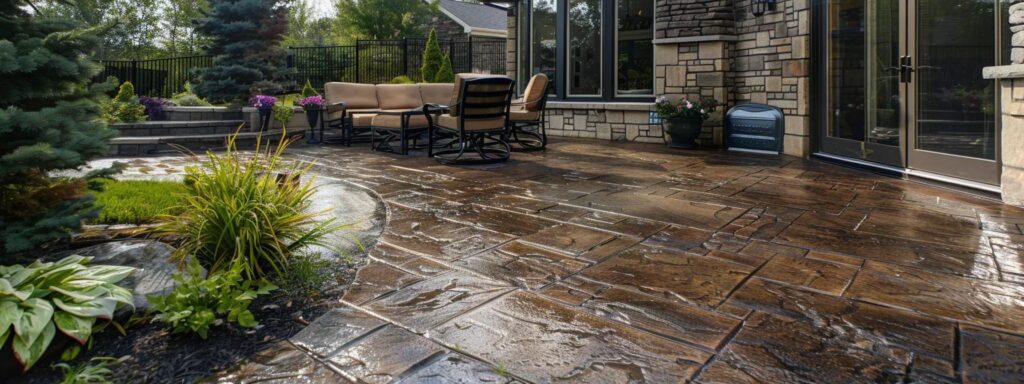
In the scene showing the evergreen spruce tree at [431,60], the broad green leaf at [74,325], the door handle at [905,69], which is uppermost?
the evergreen spruce tree at [431,60]

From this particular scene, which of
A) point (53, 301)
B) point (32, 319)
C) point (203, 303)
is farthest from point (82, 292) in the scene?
point (203, 303)

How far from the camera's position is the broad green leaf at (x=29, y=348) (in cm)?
170

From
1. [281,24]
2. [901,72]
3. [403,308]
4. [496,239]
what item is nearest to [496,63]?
[281,24]

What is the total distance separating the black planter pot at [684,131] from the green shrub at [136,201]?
5.67 metres

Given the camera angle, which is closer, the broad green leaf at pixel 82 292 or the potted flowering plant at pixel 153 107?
the broad green leaf at pixel 82 292

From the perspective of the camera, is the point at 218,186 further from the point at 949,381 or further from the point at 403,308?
the point at 949,381

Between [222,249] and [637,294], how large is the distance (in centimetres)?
166

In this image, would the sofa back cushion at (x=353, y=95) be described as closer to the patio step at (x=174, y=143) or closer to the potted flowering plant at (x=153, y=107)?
the patio step at (x=174, y=143)

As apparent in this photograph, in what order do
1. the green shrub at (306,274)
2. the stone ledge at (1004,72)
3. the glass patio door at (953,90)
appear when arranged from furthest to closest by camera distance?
the glass patio door at (953,90), the stone ledge at (1004,72), the green shrub at (306,274)

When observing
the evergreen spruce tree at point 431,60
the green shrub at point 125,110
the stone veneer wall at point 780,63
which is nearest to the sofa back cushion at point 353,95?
the green shrub at point 125,110

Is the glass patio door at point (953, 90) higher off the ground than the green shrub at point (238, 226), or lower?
higher

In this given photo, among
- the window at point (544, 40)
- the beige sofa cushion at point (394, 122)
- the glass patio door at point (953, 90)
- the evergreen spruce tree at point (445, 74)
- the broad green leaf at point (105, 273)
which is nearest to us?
the broad green leaf at point (105, 273)

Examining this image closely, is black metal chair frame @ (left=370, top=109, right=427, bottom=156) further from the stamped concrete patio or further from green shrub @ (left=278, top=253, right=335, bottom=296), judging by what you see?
green shrub @ (left=278, top=253, right=335, bottom=296)

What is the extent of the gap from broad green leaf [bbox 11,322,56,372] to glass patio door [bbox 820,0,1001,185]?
5383 millimetres
